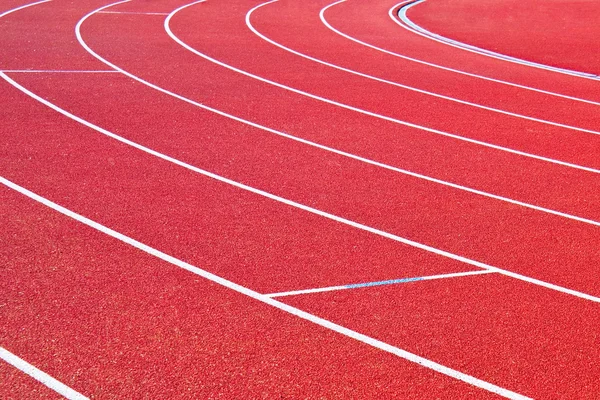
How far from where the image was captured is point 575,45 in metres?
13.8

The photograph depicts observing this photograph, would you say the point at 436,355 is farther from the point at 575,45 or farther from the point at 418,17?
the point at 418,17

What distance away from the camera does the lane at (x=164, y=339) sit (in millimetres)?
3848

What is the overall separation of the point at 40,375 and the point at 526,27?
45.7 feet

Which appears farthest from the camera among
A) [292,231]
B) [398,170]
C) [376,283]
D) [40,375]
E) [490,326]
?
[398,170]

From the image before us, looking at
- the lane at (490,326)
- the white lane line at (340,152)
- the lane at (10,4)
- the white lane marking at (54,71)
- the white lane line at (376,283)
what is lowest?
the lane at (10,4)

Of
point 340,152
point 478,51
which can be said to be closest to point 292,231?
point 340,152

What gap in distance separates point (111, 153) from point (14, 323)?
289 centimetres

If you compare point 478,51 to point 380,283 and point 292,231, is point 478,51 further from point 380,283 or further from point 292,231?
point 380,283

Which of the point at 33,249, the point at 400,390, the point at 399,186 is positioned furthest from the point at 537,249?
the point at 33,249

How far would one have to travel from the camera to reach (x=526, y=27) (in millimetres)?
15648

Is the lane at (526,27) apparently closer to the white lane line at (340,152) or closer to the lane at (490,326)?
the white lane line at (340,152)

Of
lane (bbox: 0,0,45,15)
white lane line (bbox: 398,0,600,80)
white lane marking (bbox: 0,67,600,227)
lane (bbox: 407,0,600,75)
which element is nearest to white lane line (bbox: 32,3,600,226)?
white lane marking (bbox: 0,67,600,227)

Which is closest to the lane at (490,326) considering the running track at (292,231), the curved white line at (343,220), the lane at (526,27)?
the running track at (292,231)

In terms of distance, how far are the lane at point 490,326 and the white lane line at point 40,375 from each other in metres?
1.42
